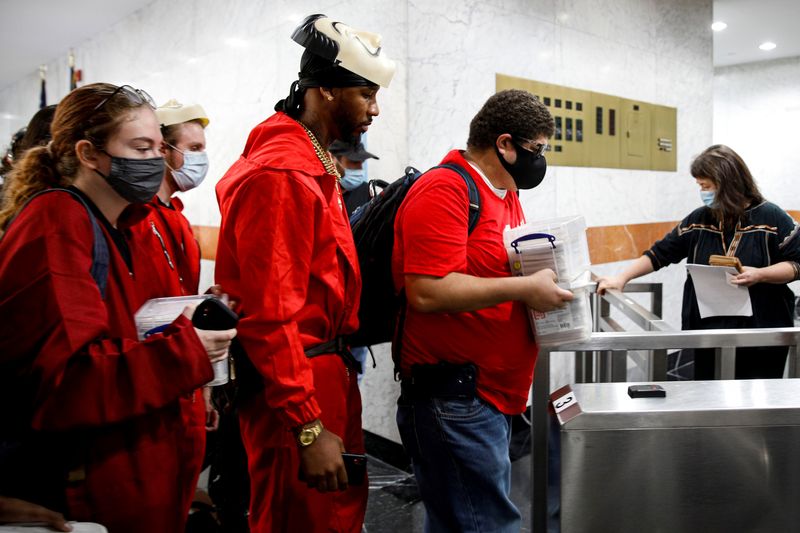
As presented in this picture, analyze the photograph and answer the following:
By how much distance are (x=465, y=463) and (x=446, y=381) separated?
0.73 ft

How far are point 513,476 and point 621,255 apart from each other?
7.44 feet

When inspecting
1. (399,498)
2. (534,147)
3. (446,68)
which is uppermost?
(446,68)

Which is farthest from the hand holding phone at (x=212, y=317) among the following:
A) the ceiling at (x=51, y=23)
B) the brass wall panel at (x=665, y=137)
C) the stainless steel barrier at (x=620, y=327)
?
the ceiling at (x=51, y=23)

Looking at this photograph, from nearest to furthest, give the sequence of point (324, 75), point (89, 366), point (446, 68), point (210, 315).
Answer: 1. point (89, 366)
2. point (210, 315)
3. point (324, 75)
4. point (446, 68)

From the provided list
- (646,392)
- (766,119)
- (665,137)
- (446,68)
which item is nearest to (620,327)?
(646,392)

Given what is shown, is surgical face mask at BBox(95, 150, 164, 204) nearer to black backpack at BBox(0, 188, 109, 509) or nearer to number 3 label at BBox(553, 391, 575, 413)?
black backpack at BBox(0, 188, 109, 509)

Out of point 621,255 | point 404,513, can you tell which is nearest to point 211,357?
point 404,513

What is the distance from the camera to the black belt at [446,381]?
158cm

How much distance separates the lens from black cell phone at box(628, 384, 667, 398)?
1229mm

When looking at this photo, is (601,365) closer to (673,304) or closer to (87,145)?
(87,145)

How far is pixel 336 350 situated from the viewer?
149 cm

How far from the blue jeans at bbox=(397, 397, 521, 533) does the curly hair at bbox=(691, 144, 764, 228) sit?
1868 millimetres

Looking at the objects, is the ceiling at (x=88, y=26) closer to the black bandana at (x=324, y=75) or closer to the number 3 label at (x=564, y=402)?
the black bandana at (x=324, y=75)

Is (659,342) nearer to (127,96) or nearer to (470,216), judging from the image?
(470,216)
